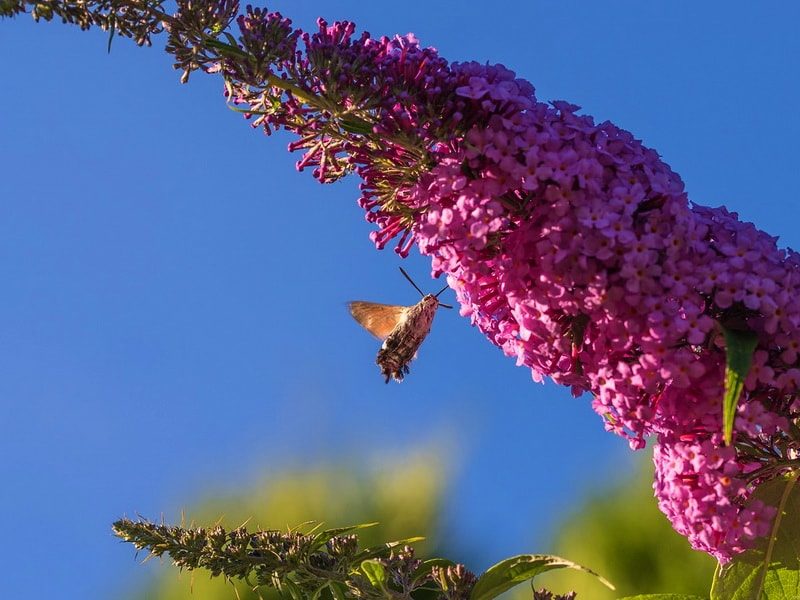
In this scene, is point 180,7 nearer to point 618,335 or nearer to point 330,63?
point 330,63

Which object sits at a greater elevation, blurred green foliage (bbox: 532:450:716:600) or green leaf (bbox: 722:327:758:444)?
blurred green foliage (bbox: 532:450:716:600)

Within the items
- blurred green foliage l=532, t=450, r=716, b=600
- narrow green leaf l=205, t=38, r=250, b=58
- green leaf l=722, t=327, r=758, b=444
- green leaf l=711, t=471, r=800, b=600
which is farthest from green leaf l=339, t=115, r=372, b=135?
blurred green foliage l=532, t=450, r=716, b=600

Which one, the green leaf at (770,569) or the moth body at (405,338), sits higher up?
the moth body at (405,338)

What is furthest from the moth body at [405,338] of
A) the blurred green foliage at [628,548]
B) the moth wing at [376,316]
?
the blurred green foliage at [628,548]

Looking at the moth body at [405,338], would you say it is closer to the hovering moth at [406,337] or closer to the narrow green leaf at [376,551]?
the hovering moth at [406,337]

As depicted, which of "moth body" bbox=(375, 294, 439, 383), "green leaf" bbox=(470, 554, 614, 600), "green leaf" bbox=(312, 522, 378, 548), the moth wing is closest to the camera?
"green leaf" bbox=(470, 554, 614, 600)

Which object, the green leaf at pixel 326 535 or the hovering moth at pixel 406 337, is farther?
the hovering moth at pixel 406 337

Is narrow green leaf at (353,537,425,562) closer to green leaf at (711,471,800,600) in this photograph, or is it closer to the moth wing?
green leaf at (711,471,800,600)

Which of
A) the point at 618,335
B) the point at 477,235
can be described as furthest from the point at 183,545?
the point at 618,335
